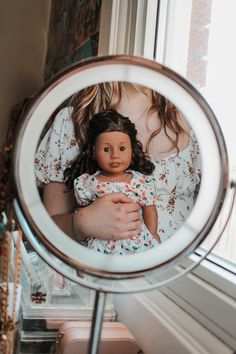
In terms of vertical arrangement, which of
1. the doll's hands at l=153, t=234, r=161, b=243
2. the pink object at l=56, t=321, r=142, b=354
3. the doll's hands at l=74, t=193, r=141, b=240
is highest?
the doll's hands at l=74, t=193, r=141, b=240

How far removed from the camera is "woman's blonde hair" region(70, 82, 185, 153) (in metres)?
0.48

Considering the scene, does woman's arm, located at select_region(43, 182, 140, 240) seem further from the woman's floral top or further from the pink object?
the pink object

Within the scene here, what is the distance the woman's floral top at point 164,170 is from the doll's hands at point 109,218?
3cm

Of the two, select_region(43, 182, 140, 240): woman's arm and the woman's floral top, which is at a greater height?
the woman's floral top

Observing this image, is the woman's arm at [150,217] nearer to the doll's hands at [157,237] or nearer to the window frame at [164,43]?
the doll's hands at [157,237]

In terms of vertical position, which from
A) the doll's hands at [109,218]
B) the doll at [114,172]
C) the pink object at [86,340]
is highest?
the doll at [114,172]

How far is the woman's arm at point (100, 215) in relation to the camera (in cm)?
48

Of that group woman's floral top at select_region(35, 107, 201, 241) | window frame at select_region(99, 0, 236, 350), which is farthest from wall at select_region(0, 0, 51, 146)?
woman's floral top at select_region(35, 107, 201, 241)

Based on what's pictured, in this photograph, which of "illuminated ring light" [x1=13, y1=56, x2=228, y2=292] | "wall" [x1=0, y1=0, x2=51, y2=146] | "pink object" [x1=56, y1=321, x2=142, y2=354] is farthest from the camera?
"wall" [x1=0, y1=0, x2=51, y2=146]

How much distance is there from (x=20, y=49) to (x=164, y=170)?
1.49 metres

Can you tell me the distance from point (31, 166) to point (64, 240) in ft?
0.25

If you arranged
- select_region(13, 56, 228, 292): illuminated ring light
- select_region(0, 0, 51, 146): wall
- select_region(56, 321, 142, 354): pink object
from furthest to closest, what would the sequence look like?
select_region(0, 0, 51, 146): wall, select_region(56, 321, 142, 354): pink object, select_region(13, 56, 228, 292): illuminated ring light

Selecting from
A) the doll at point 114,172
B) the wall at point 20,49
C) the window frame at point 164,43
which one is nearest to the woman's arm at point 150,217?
the doll at point 114,172

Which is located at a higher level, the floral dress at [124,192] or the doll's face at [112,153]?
the doll's face at [112,153]
